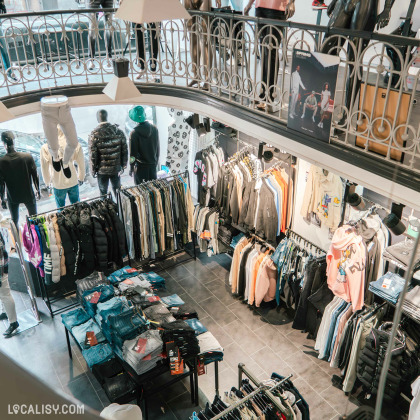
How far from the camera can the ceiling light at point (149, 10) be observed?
9.18 feet

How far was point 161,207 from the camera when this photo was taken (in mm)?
7125

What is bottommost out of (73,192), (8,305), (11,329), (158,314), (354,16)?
(11,329)

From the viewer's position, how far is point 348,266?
18.0 ft

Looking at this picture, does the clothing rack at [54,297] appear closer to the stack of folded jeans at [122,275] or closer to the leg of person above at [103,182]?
the leg of person above at [103,182]

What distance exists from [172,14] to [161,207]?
4452 millimetres

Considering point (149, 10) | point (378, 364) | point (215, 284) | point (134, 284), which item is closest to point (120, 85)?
point (149, 10)

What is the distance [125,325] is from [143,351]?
0.41 m

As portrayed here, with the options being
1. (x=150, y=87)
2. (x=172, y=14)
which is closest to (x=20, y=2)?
(x=150, y=87)

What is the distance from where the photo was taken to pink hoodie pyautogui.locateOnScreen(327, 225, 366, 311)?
17.6ft

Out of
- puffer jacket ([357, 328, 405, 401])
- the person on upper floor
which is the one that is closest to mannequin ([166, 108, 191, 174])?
the person on upper floor

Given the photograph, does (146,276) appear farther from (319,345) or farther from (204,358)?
(319,345)

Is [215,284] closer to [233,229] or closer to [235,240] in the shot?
[235,240]

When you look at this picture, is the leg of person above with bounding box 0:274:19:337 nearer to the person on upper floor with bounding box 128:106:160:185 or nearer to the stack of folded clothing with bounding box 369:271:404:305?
the person on upper floor with bounding box 128:106:160:185

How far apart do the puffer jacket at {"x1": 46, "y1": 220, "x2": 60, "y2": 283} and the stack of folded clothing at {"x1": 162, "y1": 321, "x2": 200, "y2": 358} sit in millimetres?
2239
